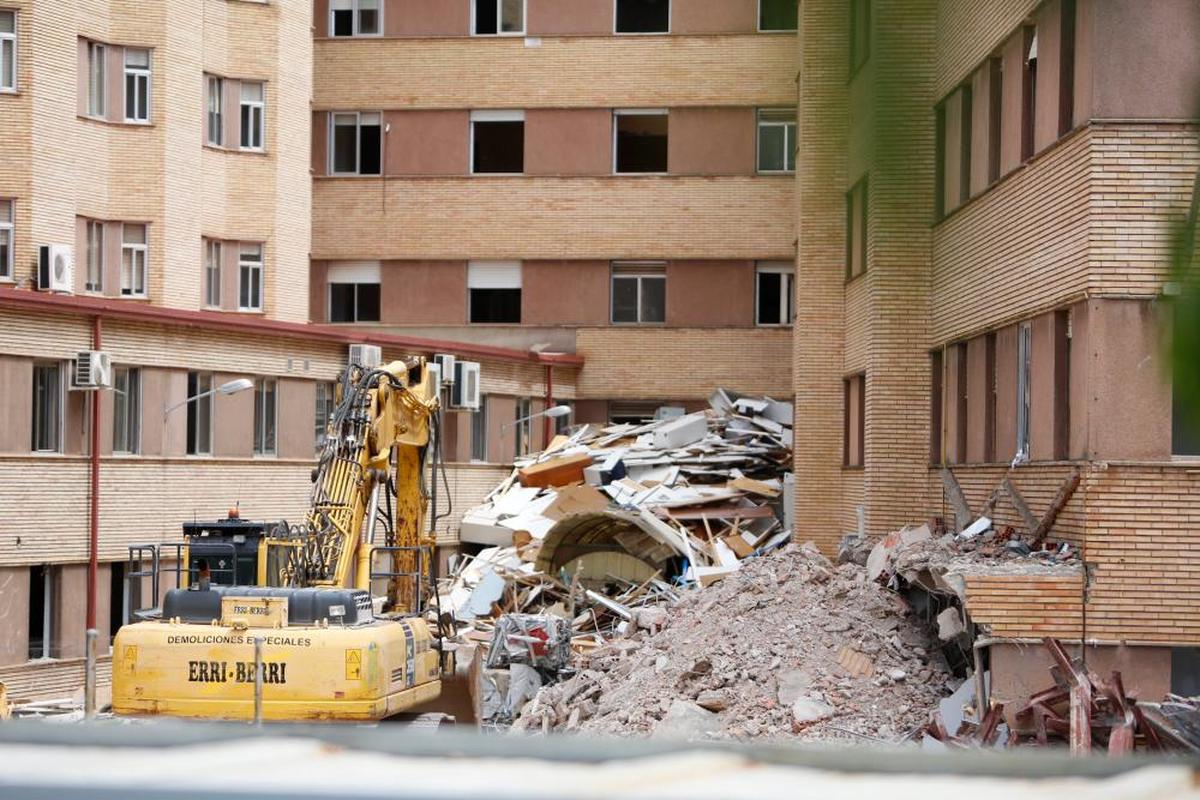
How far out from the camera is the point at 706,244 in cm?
4316

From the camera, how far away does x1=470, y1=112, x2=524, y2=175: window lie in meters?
43.8

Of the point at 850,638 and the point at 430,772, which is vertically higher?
the point at 430,772

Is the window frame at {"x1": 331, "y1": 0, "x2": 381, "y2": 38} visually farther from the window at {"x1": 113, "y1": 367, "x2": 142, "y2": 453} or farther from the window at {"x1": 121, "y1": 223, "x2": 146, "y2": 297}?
the window at {"x1": 113, "y1": 367, "x2": 142, "y2": 453}

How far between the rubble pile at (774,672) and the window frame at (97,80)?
17.4 m

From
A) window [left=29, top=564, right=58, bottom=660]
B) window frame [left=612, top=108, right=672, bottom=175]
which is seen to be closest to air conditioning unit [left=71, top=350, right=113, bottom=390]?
window [left=29, top=564, right=58, bottom=660]

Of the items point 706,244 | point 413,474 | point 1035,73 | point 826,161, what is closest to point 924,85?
point 826,161

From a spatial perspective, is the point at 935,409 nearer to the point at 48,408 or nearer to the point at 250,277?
the point at 48,408

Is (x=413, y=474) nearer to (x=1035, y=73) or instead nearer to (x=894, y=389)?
(x=894, y=389)

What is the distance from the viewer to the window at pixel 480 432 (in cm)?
4003

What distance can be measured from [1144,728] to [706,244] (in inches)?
1167

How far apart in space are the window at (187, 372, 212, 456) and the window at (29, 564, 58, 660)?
4045 millimetres

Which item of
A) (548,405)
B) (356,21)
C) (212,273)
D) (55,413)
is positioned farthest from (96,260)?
(548,405)

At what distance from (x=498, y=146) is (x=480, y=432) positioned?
308 inches

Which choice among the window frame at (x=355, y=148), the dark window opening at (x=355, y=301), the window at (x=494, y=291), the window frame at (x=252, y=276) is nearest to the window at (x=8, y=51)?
the window frame at (x=252, y=276)
